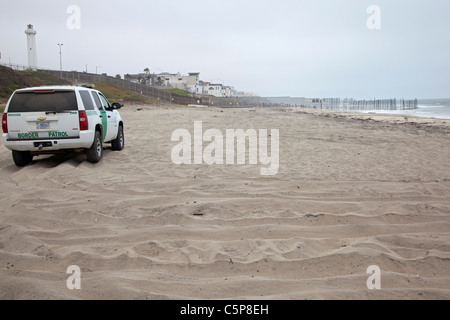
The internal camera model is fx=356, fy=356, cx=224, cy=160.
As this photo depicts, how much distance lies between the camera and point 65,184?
6762 mm

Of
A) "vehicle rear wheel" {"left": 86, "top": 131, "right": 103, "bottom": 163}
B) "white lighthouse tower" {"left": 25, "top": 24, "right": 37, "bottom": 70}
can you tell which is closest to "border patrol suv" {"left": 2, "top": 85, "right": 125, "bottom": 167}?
"vehicle rear wheel" {"left": 86, "top": 131, "right": 103, "bottom": 163}

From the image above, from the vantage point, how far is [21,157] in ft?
27.4

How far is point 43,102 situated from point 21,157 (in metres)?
1.46

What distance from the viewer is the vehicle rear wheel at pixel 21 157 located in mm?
8281

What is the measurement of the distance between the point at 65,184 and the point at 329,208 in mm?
4824

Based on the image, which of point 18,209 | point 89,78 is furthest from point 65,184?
point 89,78

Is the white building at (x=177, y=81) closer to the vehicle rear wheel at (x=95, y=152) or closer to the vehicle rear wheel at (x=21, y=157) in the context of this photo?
the vehicle rear wheel at (x=95, y=152)

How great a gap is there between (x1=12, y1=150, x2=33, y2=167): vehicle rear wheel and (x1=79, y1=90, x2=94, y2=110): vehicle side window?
1.76 metres

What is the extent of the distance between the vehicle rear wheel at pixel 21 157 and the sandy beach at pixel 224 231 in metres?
0.17

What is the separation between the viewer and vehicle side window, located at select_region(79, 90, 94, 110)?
27.9 ft

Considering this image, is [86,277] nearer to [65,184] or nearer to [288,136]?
[65,184]

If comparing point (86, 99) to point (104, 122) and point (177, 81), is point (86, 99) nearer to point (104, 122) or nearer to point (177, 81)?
point (104, 122)

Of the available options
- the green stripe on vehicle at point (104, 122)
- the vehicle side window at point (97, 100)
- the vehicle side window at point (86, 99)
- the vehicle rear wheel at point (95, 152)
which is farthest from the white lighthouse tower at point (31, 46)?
the vehicle rear wheel at point (95, 152)

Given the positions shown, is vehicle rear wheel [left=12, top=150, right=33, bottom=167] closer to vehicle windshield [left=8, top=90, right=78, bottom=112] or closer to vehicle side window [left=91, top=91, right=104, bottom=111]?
vehicle windshield [left=8, top=90, right=78, bottom=112]
